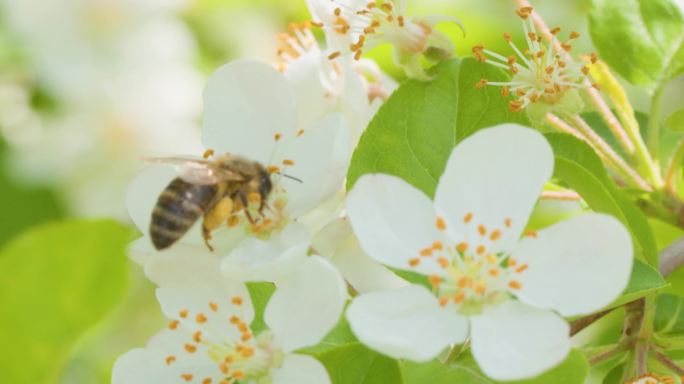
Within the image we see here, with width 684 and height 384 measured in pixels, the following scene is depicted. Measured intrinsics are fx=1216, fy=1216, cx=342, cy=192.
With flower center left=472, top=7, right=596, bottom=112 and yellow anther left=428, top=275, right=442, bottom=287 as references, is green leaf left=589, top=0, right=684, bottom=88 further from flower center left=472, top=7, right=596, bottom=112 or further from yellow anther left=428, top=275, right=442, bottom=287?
yellow anther left=428, top=275, right=442, bottom=287

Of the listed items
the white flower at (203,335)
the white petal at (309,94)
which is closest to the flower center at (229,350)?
the white flower at (203,335)

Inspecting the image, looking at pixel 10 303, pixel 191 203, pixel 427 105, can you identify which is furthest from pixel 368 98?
pixel 10 303

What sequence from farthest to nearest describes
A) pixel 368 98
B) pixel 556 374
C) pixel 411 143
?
pixel 368 98 < pixel 411 143 < pixel 556 374

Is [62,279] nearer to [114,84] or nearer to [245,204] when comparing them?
[245,204]

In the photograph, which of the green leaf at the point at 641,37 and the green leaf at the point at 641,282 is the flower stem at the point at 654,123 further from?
the green leaf at the point at 641,282

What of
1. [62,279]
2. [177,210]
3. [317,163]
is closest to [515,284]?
[317,163]

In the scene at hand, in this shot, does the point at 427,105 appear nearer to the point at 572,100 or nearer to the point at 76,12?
the point at 572,100

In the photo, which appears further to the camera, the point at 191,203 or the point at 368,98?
the point at 368,98
